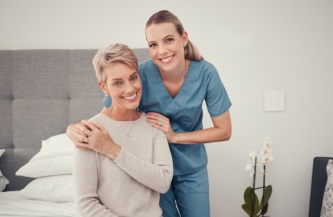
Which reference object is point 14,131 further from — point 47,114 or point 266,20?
point 266,20

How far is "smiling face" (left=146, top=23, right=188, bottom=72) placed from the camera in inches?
46.3

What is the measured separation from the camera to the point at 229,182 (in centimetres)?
202

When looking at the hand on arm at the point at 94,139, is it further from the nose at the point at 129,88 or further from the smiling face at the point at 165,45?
the smiling face at the point at 165,45

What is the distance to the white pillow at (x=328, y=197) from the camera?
1.71 m

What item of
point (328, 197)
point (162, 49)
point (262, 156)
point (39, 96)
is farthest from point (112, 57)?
point (328, 197)

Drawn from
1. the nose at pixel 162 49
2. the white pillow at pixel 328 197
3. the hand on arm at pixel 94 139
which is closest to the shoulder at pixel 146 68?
the nose at pixel 162 49

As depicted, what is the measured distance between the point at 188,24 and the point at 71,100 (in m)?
0.87

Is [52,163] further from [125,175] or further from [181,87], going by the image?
[181,87]

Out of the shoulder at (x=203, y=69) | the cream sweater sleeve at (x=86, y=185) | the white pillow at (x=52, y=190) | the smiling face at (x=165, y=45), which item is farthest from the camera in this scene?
the white pillow at (x=52, y=190)

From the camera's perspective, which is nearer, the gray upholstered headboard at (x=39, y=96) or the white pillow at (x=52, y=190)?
the white pillow at (x=52, y=190)

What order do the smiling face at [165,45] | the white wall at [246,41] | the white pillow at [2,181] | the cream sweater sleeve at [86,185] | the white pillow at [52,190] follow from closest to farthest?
1. the cream sweater sleeve at [86,185]
2. the smiling face at [165,45]
3. the white pillow at [52,190]
4. the white pillow at [2,181]
5. the white wall at [246,41]

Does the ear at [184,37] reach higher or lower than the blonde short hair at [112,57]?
higher

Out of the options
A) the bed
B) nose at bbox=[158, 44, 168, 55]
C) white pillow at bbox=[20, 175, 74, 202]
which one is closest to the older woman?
nose at bbox=[158, 44, 168, 55]

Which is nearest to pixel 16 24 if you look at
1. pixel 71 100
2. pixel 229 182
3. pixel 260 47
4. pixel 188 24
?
pixel 71 100
